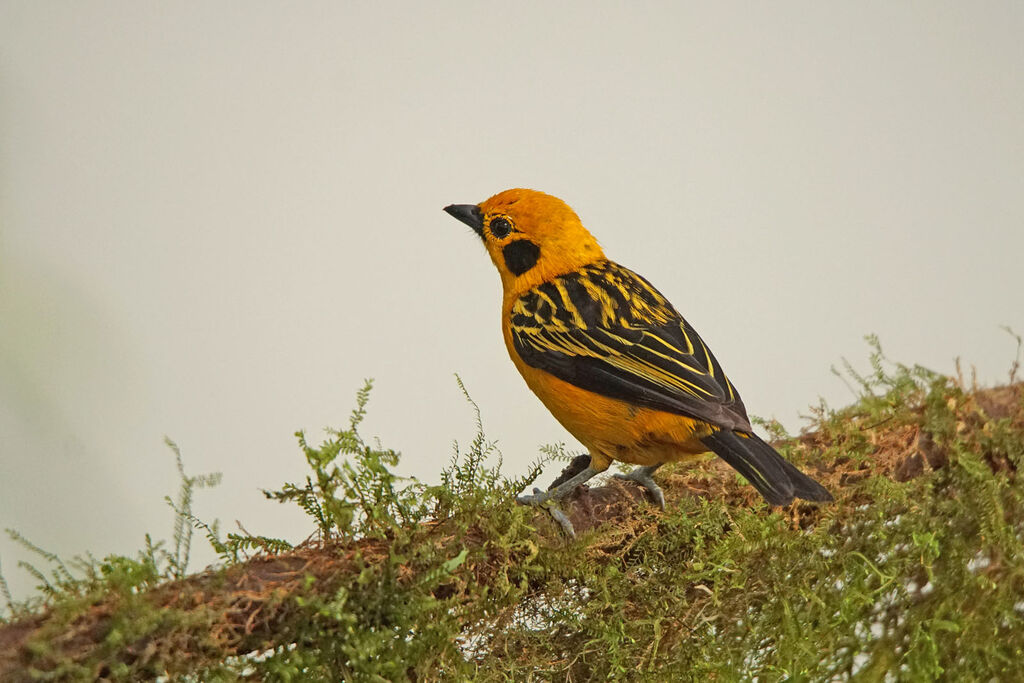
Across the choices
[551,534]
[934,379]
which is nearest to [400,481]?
[551,534]

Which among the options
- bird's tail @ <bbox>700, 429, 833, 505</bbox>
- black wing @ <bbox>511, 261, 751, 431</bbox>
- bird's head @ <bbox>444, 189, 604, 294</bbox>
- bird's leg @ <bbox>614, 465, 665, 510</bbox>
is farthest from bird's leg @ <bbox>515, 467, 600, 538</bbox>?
bird's head @ <bbox>444, 189, 604, 294</bbox>

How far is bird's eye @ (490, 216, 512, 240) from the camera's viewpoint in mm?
3895

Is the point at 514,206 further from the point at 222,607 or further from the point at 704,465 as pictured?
the point at 222,607

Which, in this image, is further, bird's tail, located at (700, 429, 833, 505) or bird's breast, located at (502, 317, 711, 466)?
bird's breast, located at (502, 317, 711, 466)

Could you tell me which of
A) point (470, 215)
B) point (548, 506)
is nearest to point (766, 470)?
point (548, 506)

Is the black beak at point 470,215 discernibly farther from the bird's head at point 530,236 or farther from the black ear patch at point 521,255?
the black ear patch at point 521,255

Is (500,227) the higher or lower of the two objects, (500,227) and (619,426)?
the higher

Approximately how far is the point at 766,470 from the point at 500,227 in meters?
1.57

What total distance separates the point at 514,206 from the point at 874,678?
219cm

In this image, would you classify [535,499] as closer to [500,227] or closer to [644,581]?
[644,581]

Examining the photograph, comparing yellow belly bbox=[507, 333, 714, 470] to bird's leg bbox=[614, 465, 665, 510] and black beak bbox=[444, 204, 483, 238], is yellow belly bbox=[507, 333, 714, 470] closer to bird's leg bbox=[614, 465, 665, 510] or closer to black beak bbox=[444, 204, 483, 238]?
bird's leg bbox=[614, 465, 665, 510]

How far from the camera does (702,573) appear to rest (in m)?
2.97

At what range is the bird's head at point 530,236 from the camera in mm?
3846

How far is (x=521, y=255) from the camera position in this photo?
3.86 m
